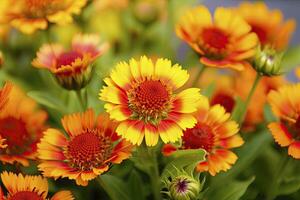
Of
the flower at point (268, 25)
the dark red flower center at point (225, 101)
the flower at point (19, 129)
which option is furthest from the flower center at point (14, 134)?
the flower at point (268, 25)

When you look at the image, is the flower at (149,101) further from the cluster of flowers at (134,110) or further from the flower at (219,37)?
the flower at (219,37)

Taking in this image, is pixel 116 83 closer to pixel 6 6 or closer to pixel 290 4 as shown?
pixel 6 6

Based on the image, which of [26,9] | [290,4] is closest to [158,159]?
[26,9]

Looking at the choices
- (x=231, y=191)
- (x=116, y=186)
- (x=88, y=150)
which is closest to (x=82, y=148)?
(x=88, y=150)

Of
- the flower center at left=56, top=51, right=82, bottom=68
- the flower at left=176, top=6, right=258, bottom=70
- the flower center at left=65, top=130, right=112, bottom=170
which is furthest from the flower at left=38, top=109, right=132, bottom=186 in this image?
the flower at left=176, top=6, right=258, bottom=70

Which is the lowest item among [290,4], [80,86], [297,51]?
[290,4]

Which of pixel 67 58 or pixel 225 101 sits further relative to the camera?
pixel 225 101

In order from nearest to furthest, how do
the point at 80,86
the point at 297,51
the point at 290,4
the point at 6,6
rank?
the point at 80,86 → the point at 6,6 → the point at 297,51 → the point at 290,4

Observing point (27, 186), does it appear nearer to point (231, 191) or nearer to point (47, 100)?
point (47, 100)
